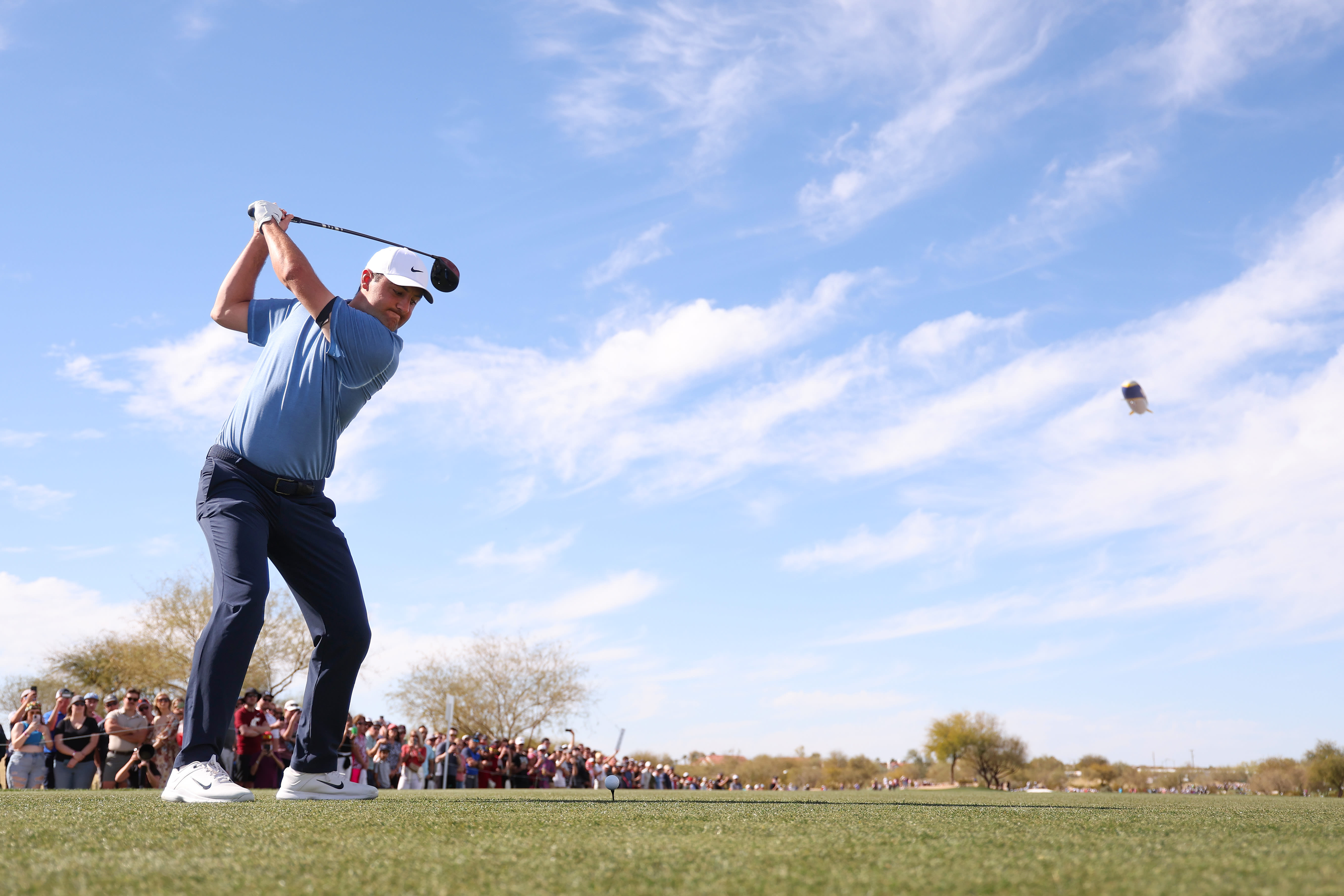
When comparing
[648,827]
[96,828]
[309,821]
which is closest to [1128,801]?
[648,827]

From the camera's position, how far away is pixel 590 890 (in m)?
1.82

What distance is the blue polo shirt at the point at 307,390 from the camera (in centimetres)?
439

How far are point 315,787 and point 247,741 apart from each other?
10792mm

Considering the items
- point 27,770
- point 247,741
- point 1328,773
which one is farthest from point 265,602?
point 1328,773

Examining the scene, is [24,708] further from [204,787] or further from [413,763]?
[204,787]

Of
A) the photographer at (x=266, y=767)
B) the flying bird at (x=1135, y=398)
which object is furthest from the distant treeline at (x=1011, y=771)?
the photographer at (x=266, y=767)

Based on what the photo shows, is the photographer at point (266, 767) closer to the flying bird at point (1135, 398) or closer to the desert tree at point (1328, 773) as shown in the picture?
the flying bird at point (1135, 398)

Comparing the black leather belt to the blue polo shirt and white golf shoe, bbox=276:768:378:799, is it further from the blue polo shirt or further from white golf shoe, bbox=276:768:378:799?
white golf shoe, bbox=276:768:378:799

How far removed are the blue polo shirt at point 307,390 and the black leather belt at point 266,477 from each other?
18 millimetres

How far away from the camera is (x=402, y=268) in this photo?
4723 millimetres

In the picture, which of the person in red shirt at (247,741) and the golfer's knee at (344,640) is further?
the person in red shirt at (247,741)

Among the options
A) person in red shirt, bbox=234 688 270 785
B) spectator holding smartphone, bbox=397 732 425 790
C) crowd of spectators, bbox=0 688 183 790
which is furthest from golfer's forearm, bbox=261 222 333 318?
spectator holding smartphone, bbox=397 732 425 790

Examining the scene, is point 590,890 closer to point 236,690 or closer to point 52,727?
point 236,690

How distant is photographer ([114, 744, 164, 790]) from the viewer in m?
12.6
